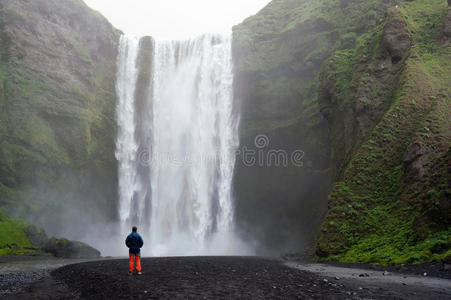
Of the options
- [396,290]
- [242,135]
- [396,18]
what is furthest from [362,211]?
[242,135]

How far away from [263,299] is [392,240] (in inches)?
418

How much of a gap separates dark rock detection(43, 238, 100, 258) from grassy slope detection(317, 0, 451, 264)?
1893 centimetres

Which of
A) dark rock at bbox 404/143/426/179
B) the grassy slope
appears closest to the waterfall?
the grassy slope

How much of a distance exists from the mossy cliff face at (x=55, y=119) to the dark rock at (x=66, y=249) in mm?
7046

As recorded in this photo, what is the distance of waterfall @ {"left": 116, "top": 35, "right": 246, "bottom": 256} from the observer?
4103 centimetres

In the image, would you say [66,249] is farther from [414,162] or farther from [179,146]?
[414,162]

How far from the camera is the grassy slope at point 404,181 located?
15.0 meters

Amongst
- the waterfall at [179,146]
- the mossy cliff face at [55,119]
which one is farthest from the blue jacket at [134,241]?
the waterfall at [179,146]

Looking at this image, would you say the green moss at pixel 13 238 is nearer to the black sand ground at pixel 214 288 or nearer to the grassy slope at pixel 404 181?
the black sand ground at pixel 214 288

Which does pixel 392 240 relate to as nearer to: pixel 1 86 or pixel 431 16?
pixel 431 16

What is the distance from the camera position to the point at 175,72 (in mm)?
48562

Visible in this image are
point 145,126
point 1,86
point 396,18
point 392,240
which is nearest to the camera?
point 392,240

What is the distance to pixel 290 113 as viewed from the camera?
4162 cm

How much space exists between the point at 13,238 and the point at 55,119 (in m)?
15.5
